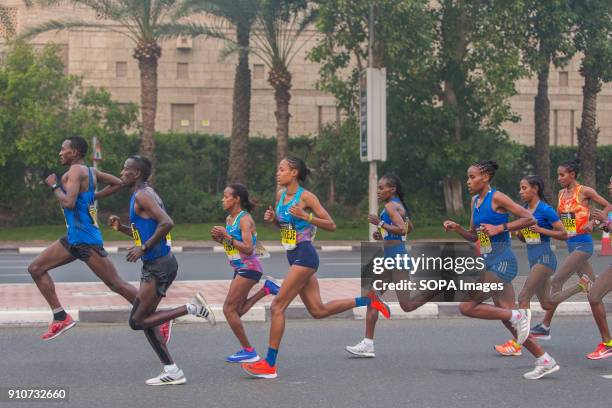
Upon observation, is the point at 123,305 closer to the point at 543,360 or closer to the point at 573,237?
the point at 573,237

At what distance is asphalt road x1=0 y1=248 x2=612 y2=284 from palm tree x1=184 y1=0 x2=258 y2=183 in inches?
349

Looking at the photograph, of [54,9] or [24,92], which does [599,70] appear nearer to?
[24,92]

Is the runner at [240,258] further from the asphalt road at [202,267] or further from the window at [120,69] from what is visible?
the window at [120,69]

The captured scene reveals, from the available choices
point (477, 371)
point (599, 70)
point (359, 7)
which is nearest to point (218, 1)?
point (359, 7)

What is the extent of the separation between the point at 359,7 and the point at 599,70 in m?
8.45

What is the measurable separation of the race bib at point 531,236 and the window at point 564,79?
1525 inches

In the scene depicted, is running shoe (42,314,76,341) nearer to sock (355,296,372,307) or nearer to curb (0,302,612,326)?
curb (0,302,612,326)

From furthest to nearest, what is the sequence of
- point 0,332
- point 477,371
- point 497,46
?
point 497,46, point 0,332, point 477,371

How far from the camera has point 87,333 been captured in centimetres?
1031

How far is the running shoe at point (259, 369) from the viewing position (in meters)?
7.98

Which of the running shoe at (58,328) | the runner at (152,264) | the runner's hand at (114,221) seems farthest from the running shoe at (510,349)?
the running shoe at (58,328)

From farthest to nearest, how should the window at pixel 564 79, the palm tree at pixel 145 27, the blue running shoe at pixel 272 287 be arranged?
the window at pixel 564 79 → the palm tree at pixel 145 27 → the blue running shoe at pixel 272 287

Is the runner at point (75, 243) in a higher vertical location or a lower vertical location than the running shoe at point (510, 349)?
higher

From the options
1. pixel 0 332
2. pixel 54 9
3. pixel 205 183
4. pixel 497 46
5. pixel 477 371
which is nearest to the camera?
pixel 477 371
